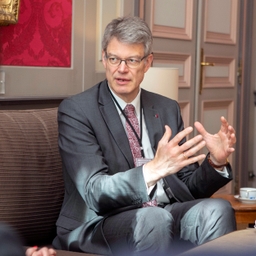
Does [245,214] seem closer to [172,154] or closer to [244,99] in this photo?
[172,154]

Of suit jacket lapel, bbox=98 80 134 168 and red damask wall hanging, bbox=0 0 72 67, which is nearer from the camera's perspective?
suit jacket lapel, bbox=98 80 134 168

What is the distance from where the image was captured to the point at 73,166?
1.85 metres

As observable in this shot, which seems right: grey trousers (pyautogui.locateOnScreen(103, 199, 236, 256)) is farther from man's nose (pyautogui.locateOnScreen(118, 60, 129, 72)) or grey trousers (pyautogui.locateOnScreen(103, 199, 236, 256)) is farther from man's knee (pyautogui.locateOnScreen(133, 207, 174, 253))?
man's nose (pyautogui.locateOnScreen(118, 60, 129, 72))

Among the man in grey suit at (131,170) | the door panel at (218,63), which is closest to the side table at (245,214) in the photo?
the man in grey suit at (131,170)

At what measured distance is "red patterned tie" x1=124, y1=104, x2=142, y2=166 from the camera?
2.00 m

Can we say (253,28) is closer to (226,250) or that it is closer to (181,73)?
(181,73)

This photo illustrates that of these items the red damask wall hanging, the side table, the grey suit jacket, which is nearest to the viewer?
the grey suit jacket

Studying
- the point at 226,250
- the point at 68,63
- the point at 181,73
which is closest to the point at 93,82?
the point at 68,63

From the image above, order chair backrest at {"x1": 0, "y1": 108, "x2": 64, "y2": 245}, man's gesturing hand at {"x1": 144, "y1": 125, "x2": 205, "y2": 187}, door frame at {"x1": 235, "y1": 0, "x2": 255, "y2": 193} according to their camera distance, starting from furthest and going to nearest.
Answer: door frame at {"x1": 235, "y1": 0, "x2": 255, "y2": 193} → chair backrest at {"x1": 0, "y1": 108, "x2": 64, "y2": 245} → man's gesturing hand at {"x1": 144, "y1": 125, "x2": 205, "y2": 187}

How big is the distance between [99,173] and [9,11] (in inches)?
44.9

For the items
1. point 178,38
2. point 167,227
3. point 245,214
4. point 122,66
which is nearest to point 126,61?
point 122,66

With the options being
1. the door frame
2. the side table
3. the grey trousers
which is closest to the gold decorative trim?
the grey trousers

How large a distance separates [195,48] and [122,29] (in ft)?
7.59

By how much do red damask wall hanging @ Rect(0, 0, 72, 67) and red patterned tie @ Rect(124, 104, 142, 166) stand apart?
89 centimetres
